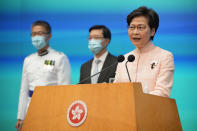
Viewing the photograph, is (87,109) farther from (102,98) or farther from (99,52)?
(99,52)

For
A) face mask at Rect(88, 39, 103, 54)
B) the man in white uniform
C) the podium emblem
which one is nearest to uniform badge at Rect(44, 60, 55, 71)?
the man in white uniform

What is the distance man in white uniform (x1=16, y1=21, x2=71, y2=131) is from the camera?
3.68m

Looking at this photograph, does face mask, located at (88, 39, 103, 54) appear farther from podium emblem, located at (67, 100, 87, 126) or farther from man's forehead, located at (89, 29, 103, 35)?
podium emblem, located at (67, 100, 87, 126)

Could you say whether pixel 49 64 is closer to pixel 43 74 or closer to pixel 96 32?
pixel 43 74

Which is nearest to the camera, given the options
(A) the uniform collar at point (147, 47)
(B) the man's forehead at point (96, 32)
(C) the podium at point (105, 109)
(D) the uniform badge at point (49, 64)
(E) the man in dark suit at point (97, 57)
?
(C) the podium at point (105, 109)

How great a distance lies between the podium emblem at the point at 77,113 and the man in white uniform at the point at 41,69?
1.75m

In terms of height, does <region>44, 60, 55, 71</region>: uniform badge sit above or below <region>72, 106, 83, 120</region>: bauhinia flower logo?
above

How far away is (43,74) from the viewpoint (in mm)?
3697

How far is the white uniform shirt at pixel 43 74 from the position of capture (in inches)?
145

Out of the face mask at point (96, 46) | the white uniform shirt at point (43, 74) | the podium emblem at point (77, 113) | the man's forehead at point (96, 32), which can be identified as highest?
the man's forehead at point (96, 32)

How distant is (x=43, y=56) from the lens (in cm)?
388

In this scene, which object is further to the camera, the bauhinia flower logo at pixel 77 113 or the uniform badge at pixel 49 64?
the uniform badge at pixel 49 64

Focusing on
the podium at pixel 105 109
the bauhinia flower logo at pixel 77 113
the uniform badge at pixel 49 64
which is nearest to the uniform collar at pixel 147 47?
the podium at pixel 105 109

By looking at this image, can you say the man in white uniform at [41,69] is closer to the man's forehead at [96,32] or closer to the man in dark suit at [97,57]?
the man in dark suit at [97,57]
